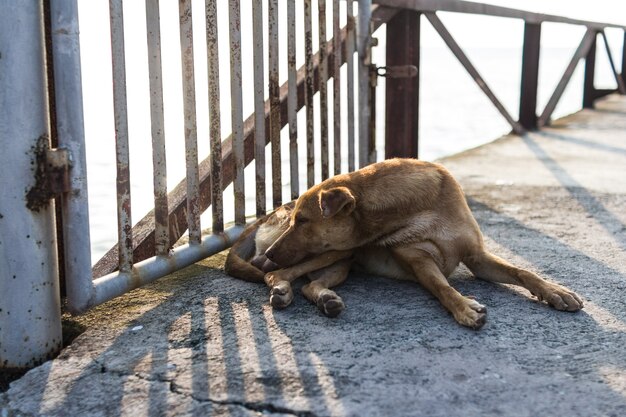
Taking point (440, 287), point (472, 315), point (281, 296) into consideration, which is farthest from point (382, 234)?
point (472, 315)

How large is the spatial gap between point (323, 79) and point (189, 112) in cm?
134

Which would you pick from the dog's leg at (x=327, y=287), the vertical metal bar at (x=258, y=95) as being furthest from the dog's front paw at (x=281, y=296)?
the vertical metal bar at (x=258, y=95)

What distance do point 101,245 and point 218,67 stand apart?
230cm

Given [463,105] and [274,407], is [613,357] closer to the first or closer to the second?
[274,407]

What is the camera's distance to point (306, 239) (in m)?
3.41

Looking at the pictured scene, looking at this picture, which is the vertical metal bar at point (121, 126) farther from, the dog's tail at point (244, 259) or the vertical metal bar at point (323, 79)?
the vertical metal bar at point (323, 79)

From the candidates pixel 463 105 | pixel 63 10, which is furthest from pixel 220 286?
pixel 463 105

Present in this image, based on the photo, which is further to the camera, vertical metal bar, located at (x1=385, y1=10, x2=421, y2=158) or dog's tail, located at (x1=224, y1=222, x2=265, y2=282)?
vertical metal bar, located at (x1=385, y1=10, x2=421, y2=158)

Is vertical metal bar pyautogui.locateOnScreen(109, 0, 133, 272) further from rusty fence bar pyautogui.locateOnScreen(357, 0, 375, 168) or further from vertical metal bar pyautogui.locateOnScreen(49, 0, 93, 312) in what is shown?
rusty fence bar pyautogui.locateOnScreen(357, 0, 375, 168)

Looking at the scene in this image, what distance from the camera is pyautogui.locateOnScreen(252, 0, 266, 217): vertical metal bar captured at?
3730 millimetres

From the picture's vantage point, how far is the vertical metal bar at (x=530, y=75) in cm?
882

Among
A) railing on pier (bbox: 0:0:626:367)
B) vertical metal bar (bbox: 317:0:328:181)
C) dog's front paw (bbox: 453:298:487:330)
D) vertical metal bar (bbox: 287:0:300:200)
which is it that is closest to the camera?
railing on pier (bbox: 0:0:626:367)

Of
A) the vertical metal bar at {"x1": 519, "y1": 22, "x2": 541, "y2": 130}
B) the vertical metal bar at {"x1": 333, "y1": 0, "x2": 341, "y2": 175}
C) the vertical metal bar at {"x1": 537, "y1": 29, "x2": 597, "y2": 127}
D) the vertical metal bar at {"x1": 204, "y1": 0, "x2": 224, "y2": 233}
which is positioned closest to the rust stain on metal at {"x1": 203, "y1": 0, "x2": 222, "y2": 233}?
the vertical metal bar at {"x1": 204, "y1": 0, "x2": 224, "y2": 233}

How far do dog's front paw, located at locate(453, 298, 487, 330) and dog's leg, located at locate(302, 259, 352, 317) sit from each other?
1.51 feet
